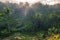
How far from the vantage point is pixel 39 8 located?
8.73m

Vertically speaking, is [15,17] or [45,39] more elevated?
[15,17]

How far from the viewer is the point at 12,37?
775 cm

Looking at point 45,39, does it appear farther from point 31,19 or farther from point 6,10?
point 6,10

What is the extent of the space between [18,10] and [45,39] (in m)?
1.69

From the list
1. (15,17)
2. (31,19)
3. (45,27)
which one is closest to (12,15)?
(15,17)

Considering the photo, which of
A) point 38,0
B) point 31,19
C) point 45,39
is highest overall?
point 38,0

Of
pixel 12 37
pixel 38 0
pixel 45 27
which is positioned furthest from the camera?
pixel 38 0

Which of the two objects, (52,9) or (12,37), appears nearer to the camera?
(12,37)

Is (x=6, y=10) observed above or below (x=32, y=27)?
above

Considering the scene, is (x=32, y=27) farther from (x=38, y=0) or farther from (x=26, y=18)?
(x=38, y=0)

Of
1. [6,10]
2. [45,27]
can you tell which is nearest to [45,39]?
[45,27]

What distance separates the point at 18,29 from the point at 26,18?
1.97 feet

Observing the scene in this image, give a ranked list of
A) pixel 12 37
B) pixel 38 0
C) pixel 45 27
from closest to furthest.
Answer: pixel 12 37 → pixel 45 27 → pixel 38 0

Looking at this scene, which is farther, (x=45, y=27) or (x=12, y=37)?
(x=45, y=27)
